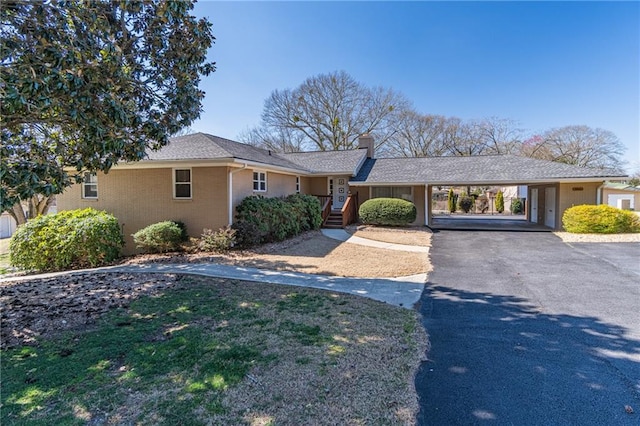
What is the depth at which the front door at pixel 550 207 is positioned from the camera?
17.1 meters

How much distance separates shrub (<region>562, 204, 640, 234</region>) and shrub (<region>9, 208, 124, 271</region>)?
1879cm

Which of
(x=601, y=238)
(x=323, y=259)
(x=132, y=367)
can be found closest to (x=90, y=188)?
(x=323, y=259)

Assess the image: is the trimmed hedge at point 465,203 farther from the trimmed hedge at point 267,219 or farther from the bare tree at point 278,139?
the trimmed hedge at point 267,219

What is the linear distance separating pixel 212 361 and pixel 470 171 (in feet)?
60.7

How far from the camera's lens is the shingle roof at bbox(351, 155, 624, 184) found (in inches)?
643

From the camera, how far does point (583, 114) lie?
30.9 metres

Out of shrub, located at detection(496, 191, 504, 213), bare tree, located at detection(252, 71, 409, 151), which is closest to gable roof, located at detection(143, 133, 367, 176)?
bare tree, located at detection(252, 71, 409, 151)

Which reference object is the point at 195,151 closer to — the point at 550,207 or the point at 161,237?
the point at 161,237

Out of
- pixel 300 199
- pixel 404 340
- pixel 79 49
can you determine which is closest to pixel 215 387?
pixel 404 340

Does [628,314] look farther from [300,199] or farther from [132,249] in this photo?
[132,249]

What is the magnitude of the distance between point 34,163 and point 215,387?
4434mm

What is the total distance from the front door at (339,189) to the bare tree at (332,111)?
552 inches

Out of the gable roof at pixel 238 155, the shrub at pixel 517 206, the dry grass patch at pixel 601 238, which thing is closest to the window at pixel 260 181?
the gable roof at pixel 238 155

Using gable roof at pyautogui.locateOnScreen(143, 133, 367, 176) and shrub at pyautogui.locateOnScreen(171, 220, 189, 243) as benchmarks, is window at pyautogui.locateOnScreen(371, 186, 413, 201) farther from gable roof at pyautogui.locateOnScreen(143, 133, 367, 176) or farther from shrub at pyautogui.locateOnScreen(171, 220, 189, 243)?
shrub at pyautogui.locateOnScreen(171, 220, 189, 243)
